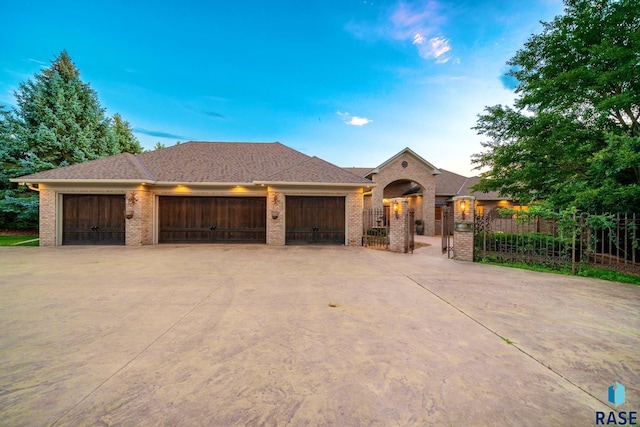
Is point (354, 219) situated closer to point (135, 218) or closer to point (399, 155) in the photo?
point (399, 155)

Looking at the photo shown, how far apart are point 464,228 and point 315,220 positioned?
6.80m

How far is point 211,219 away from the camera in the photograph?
43.5 feet

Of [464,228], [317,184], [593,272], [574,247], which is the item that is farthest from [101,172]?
[593,272]

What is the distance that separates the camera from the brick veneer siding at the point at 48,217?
11805 mm

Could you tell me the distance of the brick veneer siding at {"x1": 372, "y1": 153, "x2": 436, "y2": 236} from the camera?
1928cm

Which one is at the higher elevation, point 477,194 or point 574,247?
point 477,194

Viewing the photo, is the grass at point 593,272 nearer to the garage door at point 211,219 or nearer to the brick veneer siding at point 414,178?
the garage door at point 211,219

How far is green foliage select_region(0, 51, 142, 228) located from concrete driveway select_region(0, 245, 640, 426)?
16653 millimetres

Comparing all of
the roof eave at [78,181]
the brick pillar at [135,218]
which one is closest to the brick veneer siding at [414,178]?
the brick pillar at [135,218]

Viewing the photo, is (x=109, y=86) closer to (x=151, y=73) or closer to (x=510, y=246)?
(x=151, y=73)

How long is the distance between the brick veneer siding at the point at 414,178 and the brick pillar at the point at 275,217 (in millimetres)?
8975

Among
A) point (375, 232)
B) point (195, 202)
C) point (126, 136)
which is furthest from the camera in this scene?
point (126, 136)

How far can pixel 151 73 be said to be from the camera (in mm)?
18625

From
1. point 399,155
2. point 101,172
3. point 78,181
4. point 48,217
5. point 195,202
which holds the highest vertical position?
point 399,155
